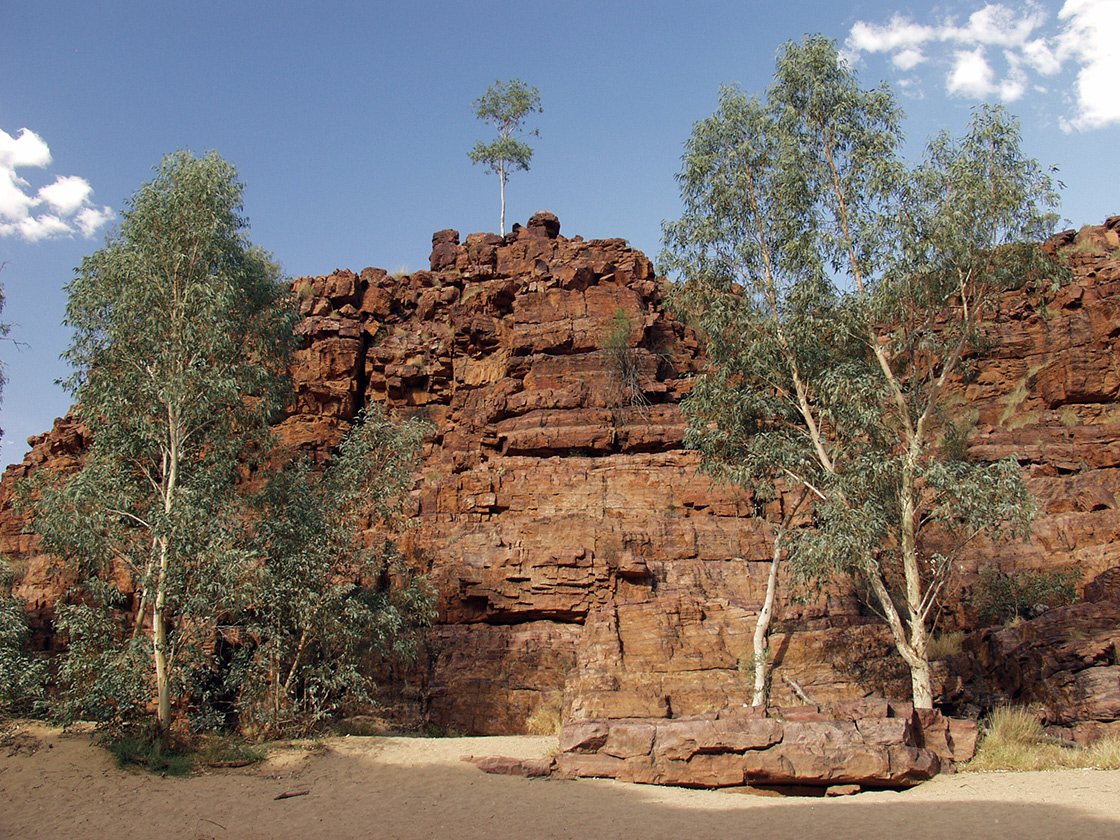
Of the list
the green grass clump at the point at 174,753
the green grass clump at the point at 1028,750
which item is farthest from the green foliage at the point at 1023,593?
the green grass clump at the point at 174,753

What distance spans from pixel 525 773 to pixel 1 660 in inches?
461

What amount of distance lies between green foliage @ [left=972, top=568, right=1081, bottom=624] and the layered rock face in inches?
23.7

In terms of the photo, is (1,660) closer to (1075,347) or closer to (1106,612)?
(1106,612)

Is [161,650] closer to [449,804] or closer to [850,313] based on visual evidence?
[449,804]

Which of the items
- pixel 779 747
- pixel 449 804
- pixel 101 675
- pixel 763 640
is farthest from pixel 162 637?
pixel 763 640

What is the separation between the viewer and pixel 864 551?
16703 millimetres

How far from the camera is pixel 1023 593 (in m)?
20.9

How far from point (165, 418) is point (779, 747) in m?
16.4

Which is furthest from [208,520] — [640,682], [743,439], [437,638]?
[743,439]

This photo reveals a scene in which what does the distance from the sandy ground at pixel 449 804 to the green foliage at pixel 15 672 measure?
2.70 ft

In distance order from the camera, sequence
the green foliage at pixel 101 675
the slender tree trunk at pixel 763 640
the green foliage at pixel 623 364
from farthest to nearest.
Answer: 1. the green foliage at pixel 623 364
2. the slender tree trunk at pixel 763 640
3. the green foliage at pixel 101 675

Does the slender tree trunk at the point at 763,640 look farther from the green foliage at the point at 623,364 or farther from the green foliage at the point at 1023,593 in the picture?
the green foliage at the point at 623,364

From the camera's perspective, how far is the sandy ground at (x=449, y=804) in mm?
11398

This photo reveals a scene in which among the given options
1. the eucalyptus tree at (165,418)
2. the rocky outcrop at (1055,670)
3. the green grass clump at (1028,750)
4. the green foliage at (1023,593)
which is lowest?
the green grass clump at (1028,750)
